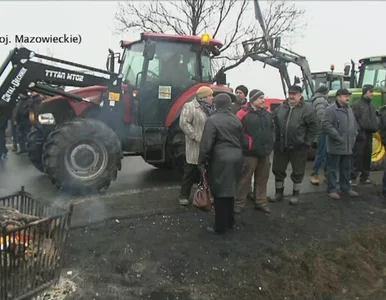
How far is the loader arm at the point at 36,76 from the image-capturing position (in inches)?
239

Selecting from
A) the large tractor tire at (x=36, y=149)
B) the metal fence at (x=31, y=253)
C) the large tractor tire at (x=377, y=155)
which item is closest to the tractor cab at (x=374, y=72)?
the large tractor tire at (x=377, y=155)

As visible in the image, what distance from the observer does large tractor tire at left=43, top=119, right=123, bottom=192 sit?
6.02 meters

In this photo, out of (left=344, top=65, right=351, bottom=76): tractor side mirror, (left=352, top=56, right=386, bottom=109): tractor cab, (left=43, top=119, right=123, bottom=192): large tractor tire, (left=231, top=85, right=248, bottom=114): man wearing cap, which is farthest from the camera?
(left=344, top=65, right=351, bottom=76): tractor side mirror

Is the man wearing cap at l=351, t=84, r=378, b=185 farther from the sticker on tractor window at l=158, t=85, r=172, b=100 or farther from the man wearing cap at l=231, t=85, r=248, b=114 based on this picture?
the sticker on tractor window at l=158, t=85, r=172, b=100

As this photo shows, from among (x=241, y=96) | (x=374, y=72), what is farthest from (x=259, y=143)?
(x=374, y=72)

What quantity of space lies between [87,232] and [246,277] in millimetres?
1966

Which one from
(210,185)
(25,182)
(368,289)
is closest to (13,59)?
(25,182)

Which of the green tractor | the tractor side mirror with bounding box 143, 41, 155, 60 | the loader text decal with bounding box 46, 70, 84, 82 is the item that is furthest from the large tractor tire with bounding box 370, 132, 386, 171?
the loader text decal with bounding box 46, 70, 84, 82

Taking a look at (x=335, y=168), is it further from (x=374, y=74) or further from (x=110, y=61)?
(x=374, y=74)

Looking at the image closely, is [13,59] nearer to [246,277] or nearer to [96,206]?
[96,206]

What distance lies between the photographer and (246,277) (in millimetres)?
3896

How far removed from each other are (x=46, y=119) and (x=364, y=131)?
18.1 feet

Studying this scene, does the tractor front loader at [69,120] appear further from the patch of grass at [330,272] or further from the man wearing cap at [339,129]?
the man wearing cap at [339,129]

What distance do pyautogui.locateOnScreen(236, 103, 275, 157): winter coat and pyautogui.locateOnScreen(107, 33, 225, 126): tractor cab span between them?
2000mm
